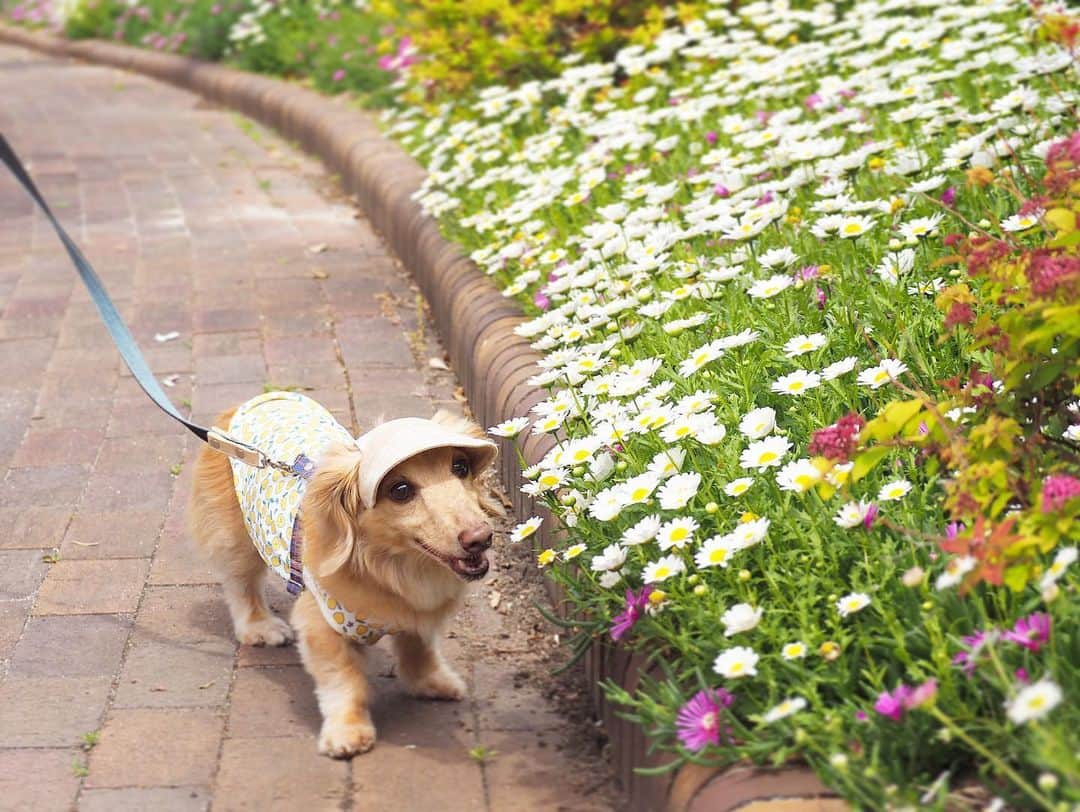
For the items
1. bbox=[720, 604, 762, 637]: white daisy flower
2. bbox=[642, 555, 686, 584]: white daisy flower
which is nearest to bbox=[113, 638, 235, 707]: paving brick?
bbox=[642, 555, 686, 584]: white daisy flower

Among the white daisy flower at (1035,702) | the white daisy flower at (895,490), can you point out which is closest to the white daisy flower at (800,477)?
the white daisy flower at (895,490)

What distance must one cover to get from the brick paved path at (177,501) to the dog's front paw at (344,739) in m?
0.03

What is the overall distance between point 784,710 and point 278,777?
1224mm

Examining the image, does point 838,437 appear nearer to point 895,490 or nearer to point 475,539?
point 895,490

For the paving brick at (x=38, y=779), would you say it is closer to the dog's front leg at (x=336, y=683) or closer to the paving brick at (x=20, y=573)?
the dog's front leg at (x=336, y=683)

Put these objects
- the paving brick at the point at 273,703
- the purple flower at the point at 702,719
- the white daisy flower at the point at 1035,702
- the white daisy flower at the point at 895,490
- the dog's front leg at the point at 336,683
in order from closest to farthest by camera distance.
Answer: the white daisy flower at the point at 1035,702
the purple flower at the point at 702,719
the white daisy flower at the point at 895,490
the dog's front leg at the point at 336,683
the paving brick at the point at 273,703

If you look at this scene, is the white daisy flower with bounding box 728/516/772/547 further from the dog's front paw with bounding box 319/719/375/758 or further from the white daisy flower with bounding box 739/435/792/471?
the dog's front paw with bounding box 319/719/375/758

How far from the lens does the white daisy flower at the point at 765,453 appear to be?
3176mm

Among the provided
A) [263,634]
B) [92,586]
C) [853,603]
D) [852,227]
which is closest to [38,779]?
[263,634]

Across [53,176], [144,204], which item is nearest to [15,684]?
[144,204]

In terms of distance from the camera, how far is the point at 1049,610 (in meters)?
2.60

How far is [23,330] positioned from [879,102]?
3.70 meters

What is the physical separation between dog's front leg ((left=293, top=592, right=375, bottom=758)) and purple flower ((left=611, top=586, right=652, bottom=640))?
2.17 feet

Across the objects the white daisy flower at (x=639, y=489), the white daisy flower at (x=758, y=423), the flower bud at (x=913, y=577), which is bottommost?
the white daisy flower at (x=639, y=489)
